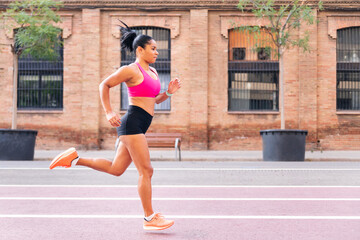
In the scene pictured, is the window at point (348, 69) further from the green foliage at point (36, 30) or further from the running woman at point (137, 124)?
the running woman at point (137, 124)

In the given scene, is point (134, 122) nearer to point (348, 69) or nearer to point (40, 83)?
point (40, 83)

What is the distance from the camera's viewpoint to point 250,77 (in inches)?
842

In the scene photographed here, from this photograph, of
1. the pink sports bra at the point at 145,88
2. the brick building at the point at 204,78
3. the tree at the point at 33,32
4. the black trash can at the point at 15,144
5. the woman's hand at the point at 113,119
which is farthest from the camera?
the brick building at the point at 204,78

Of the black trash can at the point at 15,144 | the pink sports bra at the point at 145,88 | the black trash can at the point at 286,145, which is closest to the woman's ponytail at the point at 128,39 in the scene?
the pink sports bra at the point at 145,88

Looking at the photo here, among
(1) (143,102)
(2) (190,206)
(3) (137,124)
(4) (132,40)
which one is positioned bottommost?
(2) (190,206)

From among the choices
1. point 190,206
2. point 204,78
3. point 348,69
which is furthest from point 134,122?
point 348,69

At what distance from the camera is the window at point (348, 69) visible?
21.2 meters

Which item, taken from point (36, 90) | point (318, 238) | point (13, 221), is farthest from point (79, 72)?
point (318, 238)

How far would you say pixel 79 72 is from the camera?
21281 mm

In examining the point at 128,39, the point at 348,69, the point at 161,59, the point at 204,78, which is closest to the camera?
the point at 128,39

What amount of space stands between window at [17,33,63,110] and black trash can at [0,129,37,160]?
6.11 m

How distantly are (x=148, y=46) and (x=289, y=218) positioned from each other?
8.33 ft

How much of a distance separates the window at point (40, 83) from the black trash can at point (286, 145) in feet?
33.7

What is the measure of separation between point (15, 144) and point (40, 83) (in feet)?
22.6
